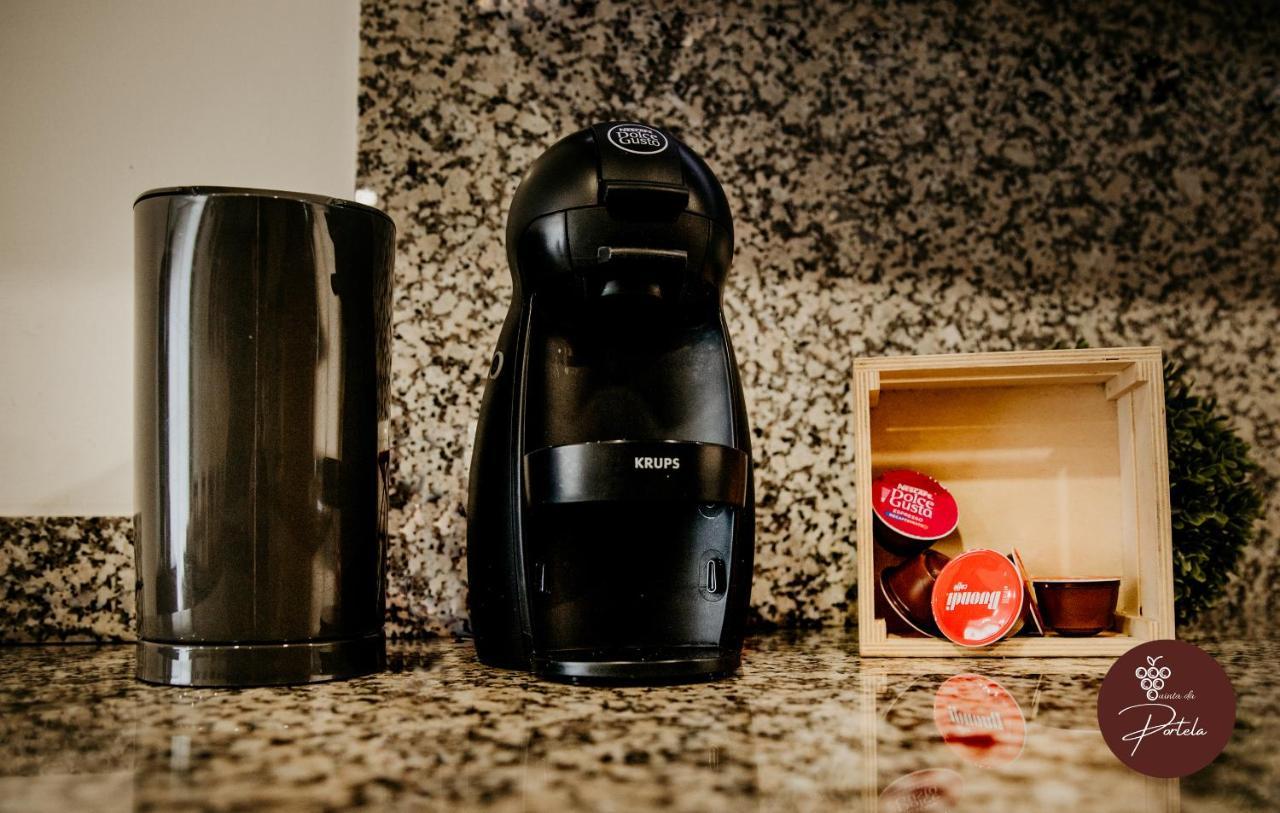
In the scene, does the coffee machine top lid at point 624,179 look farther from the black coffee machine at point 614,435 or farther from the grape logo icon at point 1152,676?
the grape logo icon at point 1152,676

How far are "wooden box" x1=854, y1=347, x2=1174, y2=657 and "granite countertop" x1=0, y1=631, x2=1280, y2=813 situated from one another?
100 mm

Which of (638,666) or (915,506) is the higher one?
(915,506)

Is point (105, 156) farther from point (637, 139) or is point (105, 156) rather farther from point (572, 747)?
point (572, 747)

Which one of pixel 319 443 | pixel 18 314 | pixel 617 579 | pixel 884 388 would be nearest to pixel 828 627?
pixel 884 388

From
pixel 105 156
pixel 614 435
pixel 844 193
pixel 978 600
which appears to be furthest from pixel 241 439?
pixel 844 193

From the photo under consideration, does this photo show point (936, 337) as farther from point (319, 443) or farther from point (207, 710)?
point (207, 710)

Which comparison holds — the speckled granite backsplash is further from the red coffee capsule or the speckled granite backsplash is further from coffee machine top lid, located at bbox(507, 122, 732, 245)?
coffee machine top lid, located at bbox(507, 122, 732, 245)

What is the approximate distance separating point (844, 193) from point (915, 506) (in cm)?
42

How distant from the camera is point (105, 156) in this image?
3.30ft

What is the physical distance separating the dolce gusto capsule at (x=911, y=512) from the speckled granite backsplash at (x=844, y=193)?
0.53 feet

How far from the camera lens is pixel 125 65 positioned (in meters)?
1.02

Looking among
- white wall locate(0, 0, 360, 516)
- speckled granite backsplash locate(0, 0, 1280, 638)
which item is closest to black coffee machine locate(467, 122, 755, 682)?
speckled granite backsplash locate(0, 0, 1280, 638)

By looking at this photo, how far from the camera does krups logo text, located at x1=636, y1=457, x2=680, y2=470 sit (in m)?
0.66

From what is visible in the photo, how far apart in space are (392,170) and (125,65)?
1.03ft
